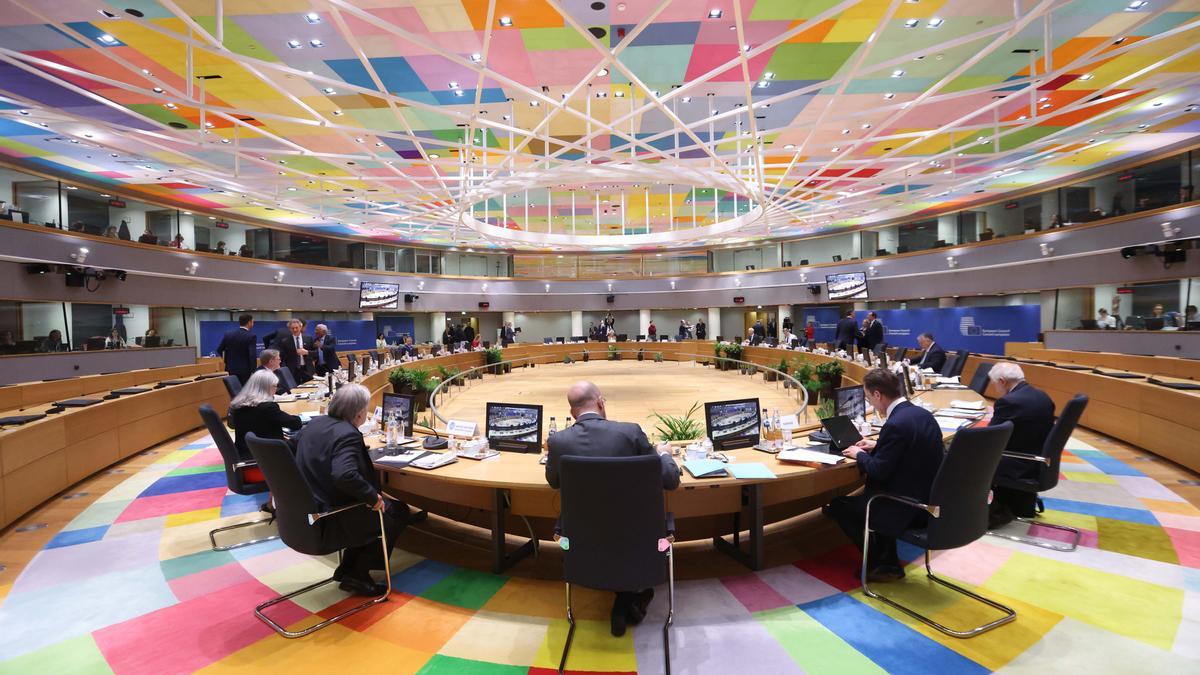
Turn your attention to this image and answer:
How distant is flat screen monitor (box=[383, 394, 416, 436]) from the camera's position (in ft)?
14.4

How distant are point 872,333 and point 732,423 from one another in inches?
344

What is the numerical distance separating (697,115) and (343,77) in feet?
19.5

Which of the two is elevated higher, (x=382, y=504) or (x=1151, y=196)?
(x=1151, y=196)

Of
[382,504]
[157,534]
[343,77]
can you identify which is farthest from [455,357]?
[382,504]

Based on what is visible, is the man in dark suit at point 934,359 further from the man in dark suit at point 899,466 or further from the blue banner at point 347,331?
the blue banner at point 347,331

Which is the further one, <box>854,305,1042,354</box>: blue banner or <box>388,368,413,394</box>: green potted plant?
<box>854,305,1042,354</box>: blue banner

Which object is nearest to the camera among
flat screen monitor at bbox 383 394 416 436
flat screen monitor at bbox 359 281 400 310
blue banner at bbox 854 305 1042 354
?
flat screen monitor at bbox 383 394 416 436

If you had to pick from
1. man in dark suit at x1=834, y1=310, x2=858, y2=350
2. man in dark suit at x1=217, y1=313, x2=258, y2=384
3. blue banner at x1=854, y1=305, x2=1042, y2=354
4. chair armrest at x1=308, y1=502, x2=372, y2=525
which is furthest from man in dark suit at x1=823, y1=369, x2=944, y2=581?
blue banner at x1=854, y1=305, x2=1042, y2=354

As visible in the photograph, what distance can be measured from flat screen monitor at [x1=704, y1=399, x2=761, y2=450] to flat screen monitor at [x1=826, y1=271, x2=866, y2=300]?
1739cm

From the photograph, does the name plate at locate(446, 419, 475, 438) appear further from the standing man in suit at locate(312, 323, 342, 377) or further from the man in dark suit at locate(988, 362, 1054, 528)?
the standing man in suit at locate(312, 323, 342, 377)

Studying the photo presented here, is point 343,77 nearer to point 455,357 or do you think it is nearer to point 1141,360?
point 455,357

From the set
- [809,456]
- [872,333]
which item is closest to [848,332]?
[872,333]

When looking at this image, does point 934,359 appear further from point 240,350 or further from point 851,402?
point 240,350

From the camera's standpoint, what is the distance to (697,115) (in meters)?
9.20
